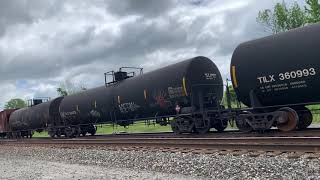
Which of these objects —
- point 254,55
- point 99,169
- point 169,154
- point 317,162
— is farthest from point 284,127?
point 99,169

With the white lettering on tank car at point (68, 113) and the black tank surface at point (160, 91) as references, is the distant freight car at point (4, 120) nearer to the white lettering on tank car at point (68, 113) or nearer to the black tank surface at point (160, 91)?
the white lettering on tank car at point (68, 113)

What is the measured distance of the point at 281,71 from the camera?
46.2 ft

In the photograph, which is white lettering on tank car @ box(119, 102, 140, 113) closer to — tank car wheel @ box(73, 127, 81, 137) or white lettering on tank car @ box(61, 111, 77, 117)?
white lettering on tank car @ box(61, 111, 77, 117)

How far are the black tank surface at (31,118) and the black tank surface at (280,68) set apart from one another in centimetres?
1920

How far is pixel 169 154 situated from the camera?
12.9 meters

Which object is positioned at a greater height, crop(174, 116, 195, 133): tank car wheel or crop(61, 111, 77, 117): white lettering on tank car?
crop(61, 111, 77, 117): white lettering on tank car

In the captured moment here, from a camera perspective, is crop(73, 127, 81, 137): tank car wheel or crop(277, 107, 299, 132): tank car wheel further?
crop(73, 127, 81, 137): tank car wheel

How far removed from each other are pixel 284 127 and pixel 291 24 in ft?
126

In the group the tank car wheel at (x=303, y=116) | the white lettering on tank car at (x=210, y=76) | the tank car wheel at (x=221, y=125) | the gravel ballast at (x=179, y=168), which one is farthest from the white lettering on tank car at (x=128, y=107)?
the tank car wheel at (x=303, y=116)

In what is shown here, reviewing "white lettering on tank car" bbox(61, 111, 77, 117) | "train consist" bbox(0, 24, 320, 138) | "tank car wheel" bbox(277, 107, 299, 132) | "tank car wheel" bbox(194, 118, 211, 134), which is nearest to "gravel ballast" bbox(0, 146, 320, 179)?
"tank car wheel" bbox(277, 107, 299, 132)

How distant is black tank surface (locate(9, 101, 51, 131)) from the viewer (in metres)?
30.9

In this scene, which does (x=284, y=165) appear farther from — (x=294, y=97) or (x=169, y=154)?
(x=294, y=97)

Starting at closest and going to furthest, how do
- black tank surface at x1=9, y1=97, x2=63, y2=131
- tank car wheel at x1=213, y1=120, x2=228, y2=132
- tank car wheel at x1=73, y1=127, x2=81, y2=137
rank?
tank car wheel at x1=213, y1=120, x2=228, y2=132
tank car wheel at x1=73, y1=127, x2=81, y2=137
black tank surface at x1=9, y1=97, x2=63, y2=131

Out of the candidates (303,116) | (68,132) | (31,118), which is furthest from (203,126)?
(31,118)
